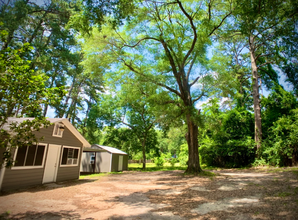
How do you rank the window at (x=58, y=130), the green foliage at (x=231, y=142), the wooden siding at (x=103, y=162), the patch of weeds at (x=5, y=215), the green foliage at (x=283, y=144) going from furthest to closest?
the wooden siding at (x=103, y=162) < the green foliage at (x=231, y=142) < the green foliage at (x=283, y=144) < the window at (x=58, y=130) < the patch of weeds at (x=5, y=215)

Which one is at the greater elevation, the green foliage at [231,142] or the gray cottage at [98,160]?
the green foliage at [231,142]

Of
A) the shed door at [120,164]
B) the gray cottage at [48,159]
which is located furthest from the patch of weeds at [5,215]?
the shed door at [120,164]

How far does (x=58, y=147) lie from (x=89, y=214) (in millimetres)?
6666

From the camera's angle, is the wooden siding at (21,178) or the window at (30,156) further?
the window at (30,156)

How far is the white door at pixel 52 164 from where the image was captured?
29.3 ft

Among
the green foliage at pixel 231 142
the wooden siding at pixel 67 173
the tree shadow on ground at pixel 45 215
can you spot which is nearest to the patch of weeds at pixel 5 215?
the tree shadow on ground at pixel 45 215

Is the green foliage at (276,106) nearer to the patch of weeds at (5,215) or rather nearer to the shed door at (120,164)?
the shed door at (120,164)

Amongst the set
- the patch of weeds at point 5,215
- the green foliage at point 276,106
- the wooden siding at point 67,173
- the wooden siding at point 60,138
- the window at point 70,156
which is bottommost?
the patch of weeds at point 5,215

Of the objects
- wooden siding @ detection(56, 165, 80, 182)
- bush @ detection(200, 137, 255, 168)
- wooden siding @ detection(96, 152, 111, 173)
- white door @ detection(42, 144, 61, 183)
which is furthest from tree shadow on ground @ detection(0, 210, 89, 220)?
bush @ detection(200, 137, 255, 168)

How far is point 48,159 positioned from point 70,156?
167 centimetres

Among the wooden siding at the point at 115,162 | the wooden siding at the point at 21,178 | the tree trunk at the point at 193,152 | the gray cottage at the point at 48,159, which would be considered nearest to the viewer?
the wooden siding at the point at 21,178

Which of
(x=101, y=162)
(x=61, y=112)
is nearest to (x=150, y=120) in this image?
(x=101, y=162)

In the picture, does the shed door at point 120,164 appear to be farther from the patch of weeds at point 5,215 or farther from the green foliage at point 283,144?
the patch of weeds at point 5,215

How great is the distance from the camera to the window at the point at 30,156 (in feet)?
25.3
